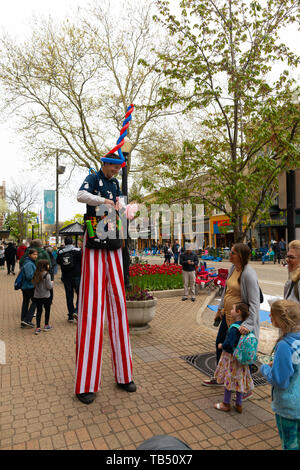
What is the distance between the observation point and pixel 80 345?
3520 millimetres

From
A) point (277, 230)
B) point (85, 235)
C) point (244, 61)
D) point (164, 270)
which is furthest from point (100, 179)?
point (277, 230)

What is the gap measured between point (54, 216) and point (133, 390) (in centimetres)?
1640

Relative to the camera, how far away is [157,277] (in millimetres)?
11547

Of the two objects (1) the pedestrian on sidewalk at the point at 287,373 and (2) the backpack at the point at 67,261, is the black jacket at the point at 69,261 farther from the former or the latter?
(1) the pedestrian on sidewalk at the point at 287,373

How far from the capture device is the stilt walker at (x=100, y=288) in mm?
3521

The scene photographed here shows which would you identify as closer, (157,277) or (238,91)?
(238,91)

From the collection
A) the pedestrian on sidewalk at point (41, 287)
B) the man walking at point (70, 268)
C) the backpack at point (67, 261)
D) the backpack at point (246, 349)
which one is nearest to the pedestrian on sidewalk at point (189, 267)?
the man walking at point (70, 268)

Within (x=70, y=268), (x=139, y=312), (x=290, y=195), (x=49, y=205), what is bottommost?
(x=139, y=312)

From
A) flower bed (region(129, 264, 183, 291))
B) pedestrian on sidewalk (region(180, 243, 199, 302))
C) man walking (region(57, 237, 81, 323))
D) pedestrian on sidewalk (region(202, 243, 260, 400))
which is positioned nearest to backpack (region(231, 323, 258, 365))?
pedestrian on sidewalk (region(202, 243, 260, 400))

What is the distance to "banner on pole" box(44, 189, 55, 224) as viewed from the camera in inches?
726

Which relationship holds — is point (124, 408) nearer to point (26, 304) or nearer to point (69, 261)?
point (26, 304)

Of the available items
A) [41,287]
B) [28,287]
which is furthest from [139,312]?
[28,287]

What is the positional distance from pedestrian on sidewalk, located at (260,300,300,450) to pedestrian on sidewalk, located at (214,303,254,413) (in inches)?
32.3

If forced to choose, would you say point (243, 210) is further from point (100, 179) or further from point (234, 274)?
point (100, 179)
